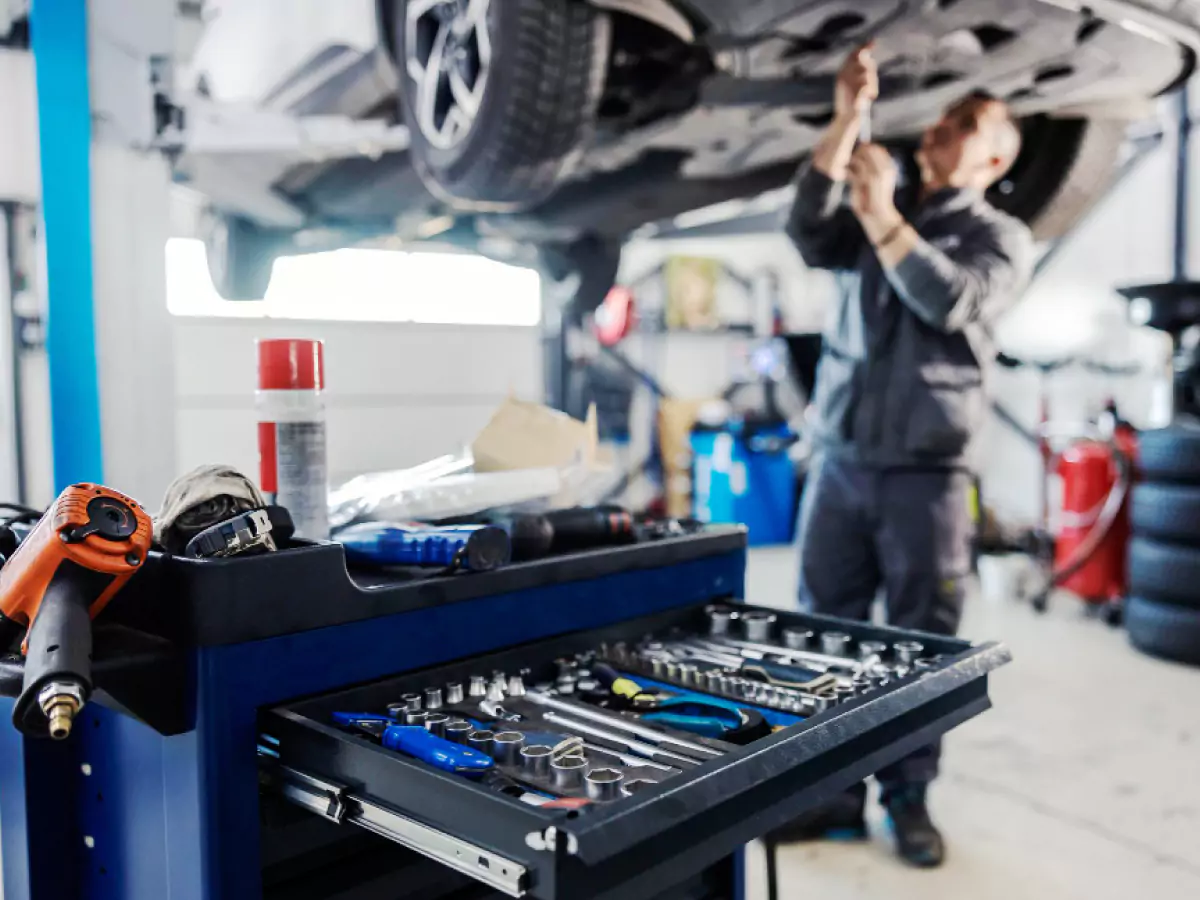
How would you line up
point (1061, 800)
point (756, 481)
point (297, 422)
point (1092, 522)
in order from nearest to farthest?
point (297, 422) < point (1061, 800) < point (1092, 522) < point (756, 481)

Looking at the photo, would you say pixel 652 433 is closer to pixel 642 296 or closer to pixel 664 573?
pixel 642 296

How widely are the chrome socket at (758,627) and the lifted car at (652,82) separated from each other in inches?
41.7

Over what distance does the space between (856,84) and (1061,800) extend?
147 centimetres

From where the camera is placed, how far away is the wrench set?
23.2 inches

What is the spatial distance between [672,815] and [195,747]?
1.08 feet

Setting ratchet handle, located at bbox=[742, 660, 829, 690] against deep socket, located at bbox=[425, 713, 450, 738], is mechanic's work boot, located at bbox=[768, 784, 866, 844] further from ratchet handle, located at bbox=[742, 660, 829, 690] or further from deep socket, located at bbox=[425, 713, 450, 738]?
deep socket, located at bbox=[425, 713, 450, 738]

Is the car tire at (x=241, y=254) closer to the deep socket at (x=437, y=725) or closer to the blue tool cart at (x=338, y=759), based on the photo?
the blue tool cart at (x=338, y=759)

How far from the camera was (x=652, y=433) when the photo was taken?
596cm

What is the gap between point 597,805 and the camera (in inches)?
19.4

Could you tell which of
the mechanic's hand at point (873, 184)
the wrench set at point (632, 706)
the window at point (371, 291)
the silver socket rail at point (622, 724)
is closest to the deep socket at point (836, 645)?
the wrench set at point (632, 706)

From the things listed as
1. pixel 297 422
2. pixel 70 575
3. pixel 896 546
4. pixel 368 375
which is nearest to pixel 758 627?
pixel 297 422

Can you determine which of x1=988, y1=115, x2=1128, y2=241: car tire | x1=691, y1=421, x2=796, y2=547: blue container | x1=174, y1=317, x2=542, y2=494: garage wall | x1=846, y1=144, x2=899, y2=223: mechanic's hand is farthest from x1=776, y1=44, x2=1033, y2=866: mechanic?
x1=691, y1=421, x2=796, y2=547: blue container

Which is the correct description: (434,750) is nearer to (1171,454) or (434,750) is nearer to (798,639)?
(798,639)

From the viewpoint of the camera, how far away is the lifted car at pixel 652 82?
158 cm
